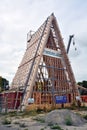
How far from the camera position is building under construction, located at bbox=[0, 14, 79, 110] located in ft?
130

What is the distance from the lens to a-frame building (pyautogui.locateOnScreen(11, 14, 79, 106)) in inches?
1572

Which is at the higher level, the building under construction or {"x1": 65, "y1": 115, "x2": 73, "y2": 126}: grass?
the building under construction

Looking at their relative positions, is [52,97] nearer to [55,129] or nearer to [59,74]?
[59,74]

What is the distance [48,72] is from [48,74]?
30 cm

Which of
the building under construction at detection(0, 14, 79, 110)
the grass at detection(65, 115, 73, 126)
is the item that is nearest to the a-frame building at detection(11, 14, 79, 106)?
the building under construction at detection(0, 14, 79, 110)

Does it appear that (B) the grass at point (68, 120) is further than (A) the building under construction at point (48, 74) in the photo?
No

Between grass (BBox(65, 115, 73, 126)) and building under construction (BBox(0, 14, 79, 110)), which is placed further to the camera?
building under construction (BBox(0, 14, 79, 110))

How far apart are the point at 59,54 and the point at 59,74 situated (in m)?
3.00

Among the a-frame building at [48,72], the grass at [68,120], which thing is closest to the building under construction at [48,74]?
the a-frame building at [48,72]

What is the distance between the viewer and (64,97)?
41.7 m

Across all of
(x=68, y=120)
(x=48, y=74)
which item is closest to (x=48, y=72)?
(x=48, y=74)

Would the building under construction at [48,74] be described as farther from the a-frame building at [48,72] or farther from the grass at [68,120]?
the grass at [68,120]

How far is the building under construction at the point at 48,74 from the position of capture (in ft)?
130

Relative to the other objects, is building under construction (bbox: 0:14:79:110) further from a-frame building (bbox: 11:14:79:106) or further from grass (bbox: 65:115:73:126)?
grass (bbox: 65:115:73:126)
